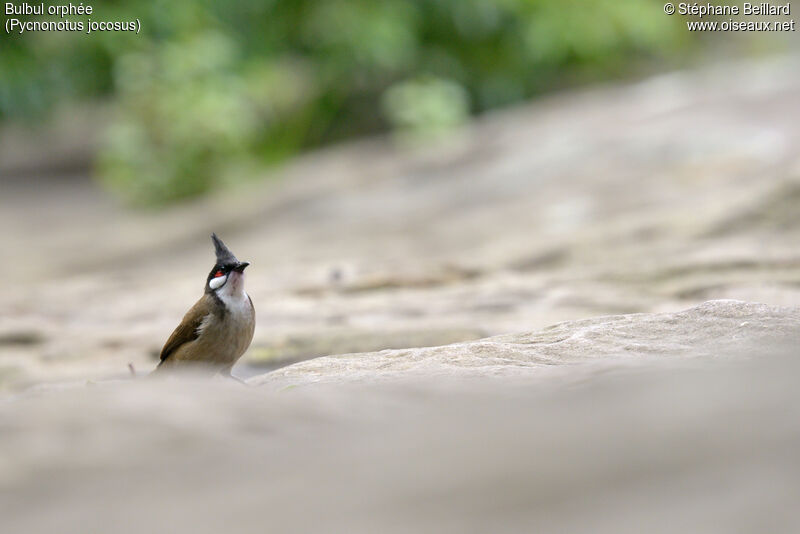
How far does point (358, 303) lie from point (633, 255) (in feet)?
5.32

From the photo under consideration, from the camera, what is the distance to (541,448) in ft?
5.28

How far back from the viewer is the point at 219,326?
3203 mm

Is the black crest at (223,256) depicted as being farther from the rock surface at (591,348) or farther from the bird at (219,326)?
the rock surface at (591,348)

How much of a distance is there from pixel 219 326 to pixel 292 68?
11.1 metres

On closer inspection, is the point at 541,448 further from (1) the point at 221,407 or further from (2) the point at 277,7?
(2) the point at 277,7

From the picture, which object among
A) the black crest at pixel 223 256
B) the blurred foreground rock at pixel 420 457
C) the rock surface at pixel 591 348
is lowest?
the blurred foreground rock at pixel 420 457

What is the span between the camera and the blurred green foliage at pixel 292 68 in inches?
412

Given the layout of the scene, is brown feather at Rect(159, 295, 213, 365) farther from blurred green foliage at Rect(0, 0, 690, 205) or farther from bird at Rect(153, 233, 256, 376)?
blurred green foliage at Rect(0, 0, 690, 205)

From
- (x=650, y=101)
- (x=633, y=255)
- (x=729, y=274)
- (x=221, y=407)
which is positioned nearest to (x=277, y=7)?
Answer: (x=650, y=101)

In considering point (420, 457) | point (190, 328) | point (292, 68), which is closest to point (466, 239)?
point (190, 328)

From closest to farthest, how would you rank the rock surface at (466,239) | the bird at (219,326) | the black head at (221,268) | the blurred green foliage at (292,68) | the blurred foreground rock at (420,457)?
the blurred foreground rock at (420,457)
the bird at (219,326)
the black head at (221,268)
the rock surface at (466,239)
the blurred green foliage at (292,68)

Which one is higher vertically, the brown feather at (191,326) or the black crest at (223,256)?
the black crest at (223,256)

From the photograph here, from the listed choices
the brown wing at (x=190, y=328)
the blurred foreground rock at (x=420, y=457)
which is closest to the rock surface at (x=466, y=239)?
the brown wing at (x=190, y=328)

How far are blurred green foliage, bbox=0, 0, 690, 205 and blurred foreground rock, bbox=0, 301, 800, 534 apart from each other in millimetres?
8467
